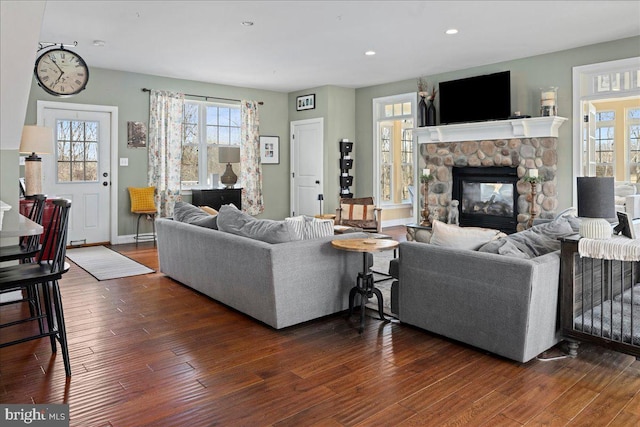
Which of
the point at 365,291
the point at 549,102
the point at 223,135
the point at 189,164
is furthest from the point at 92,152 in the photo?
the point at 549,102

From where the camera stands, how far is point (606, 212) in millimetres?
2760

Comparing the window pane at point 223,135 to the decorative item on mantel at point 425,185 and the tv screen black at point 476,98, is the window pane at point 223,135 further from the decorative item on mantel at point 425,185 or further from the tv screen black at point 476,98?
the tv screen black at point 476,98

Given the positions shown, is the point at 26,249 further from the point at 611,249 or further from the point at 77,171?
the point at 77,171

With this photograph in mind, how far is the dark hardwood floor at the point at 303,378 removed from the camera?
217 centimetres

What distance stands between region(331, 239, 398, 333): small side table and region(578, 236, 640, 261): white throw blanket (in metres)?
1.17

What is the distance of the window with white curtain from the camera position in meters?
7.98

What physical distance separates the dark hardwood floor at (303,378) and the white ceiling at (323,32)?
9.81 ft

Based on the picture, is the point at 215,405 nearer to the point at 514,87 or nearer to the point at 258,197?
the point at 514,87

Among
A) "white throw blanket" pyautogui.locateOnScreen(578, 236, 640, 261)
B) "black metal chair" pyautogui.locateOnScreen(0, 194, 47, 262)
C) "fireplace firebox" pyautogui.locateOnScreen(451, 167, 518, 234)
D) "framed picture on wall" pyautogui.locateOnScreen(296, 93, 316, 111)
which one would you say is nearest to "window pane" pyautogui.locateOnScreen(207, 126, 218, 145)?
"framed picture on wall" pyautogui.locateOnScreen(296, 93, 316, 111)

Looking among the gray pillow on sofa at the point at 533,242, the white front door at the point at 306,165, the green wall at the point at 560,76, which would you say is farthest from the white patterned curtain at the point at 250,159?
the gray pillow on sofa at the point at 533,242

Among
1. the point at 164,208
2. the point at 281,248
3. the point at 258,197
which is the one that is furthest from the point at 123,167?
the point at 281,248

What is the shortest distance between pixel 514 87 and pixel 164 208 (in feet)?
18.7

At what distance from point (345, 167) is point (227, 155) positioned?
2.21 metres

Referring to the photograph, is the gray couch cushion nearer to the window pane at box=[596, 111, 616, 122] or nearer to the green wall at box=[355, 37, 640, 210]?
the green wall at box=[355, 37, 640, 210]
